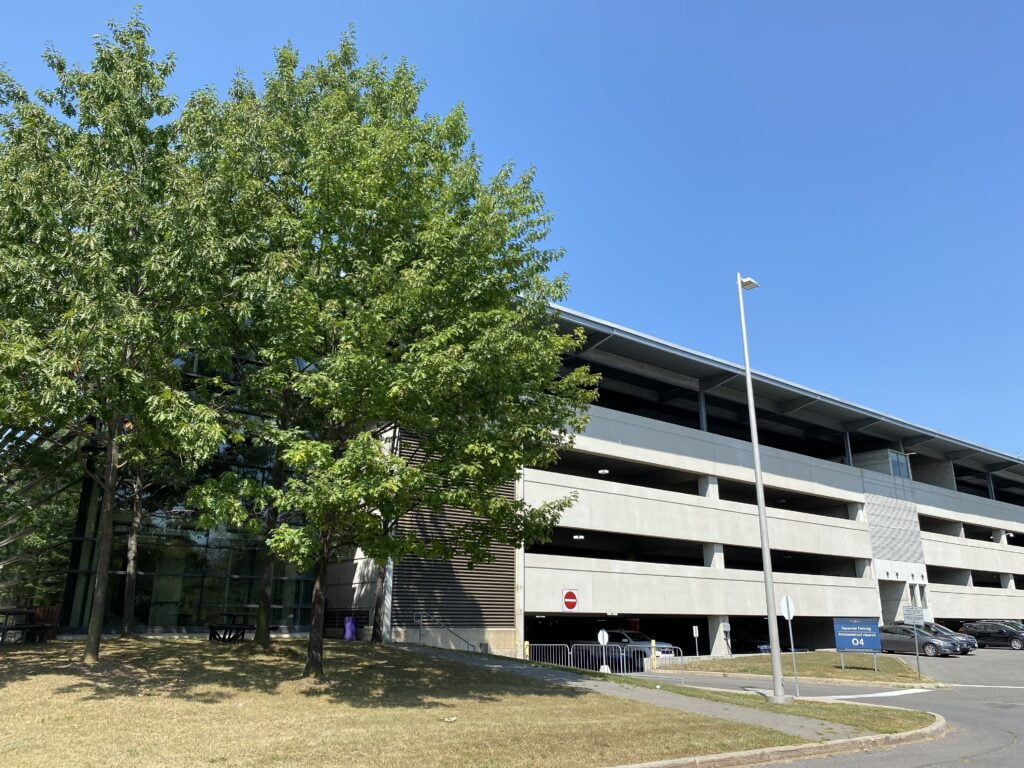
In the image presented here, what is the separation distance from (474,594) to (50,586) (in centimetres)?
1363

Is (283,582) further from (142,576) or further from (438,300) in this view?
(438,300)

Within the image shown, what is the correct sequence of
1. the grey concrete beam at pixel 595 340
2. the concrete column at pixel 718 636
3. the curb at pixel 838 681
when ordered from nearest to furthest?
1. the curb at pixel 838 681
2. the grey concrete beam at pixel 595 340
3. the concrete column at pixel 718 636

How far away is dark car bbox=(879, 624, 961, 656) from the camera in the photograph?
34.9 metres

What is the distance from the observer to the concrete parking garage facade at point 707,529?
28141mm

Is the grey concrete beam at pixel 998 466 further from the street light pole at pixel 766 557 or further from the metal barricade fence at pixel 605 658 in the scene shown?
the street light pole at pixel 766 557

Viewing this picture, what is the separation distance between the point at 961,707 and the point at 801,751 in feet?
33.8

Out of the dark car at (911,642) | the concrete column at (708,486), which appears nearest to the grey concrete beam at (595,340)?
the concrete column at (708,486)

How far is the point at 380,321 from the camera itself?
1302cm

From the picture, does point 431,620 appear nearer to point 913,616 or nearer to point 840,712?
point 840,712

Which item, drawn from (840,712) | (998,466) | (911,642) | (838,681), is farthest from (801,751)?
(998,466)

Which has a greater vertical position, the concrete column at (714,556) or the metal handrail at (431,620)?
the concrete column at (714,556)

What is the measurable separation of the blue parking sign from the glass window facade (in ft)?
66.5

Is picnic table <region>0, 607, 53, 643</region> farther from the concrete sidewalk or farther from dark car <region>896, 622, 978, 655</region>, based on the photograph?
dark car <region>896, 622, 978, 655</region>

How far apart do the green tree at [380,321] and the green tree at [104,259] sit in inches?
38.9
